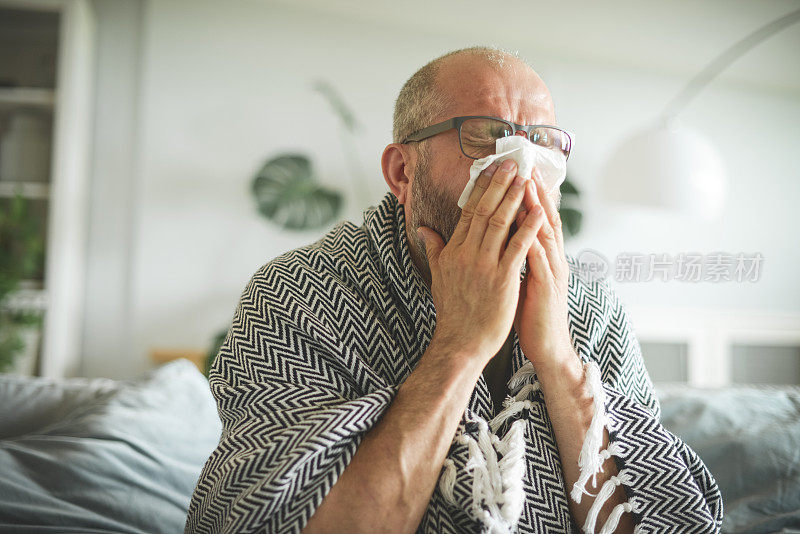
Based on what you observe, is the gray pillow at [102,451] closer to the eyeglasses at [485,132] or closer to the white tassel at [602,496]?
the white tassel at [602,496]

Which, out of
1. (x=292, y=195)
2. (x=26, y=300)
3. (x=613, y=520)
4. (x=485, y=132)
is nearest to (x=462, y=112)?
(x=485, y=132)

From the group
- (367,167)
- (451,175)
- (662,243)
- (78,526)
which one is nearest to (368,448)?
(451,175)

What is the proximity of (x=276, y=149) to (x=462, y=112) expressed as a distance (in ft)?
6.85

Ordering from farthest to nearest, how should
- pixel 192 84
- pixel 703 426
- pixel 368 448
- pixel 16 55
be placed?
1. pixel 192 84
2. pixel 16 55
3. pixel 703 426
4. pixel 368 448

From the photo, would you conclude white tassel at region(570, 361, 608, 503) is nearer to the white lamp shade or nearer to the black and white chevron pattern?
the black and white chevron pattern

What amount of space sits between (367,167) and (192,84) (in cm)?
94

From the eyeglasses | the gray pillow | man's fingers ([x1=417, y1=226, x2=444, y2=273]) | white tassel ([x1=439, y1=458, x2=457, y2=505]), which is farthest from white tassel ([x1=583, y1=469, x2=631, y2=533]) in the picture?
the gray pillow

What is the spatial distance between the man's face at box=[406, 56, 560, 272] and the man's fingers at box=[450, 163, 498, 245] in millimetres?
42

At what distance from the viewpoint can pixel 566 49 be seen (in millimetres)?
3156

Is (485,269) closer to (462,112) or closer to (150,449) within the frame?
(462,112)

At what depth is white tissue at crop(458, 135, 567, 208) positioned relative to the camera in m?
0.98

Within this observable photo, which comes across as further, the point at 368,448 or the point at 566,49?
the point at 566,49

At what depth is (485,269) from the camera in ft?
3.04

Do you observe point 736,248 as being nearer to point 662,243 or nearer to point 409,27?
point 662,243
